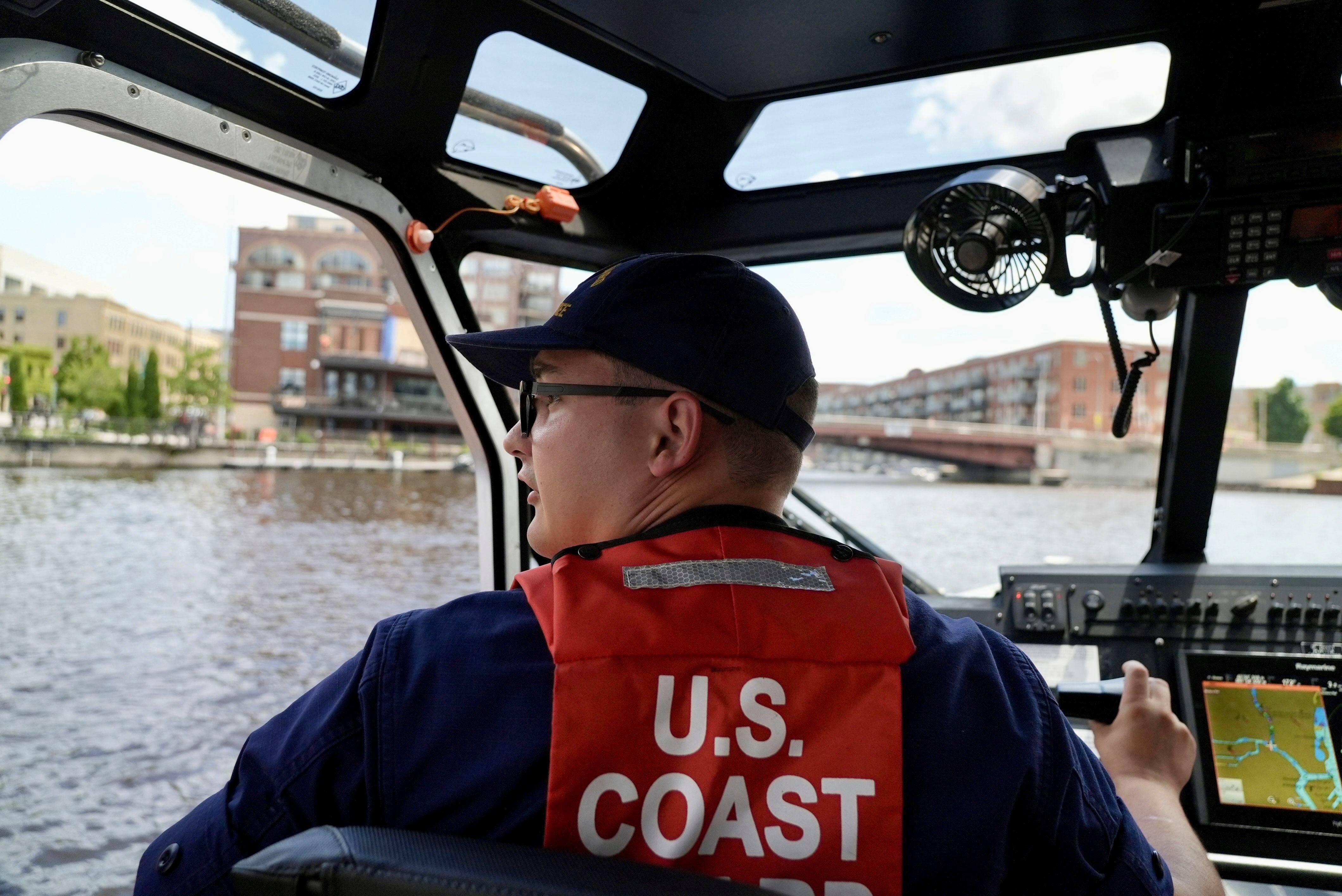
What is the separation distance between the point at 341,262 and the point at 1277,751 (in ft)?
53.1

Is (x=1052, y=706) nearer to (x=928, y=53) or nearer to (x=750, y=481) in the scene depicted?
(x=750, y=481)

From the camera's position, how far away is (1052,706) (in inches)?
30.4

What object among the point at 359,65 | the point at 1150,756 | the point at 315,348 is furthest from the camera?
the point at 315,348

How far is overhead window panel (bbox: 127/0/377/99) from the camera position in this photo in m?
1.50

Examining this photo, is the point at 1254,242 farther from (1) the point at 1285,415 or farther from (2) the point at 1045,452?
(2) the point at 1045,452

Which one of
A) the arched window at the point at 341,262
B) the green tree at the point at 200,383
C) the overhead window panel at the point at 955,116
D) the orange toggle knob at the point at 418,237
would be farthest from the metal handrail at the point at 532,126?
the green tree at the point at 200,383

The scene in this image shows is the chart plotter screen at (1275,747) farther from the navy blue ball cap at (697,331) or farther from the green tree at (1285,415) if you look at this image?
the navy blue ball cap at (697,331)

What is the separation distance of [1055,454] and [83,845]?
5.22 metres

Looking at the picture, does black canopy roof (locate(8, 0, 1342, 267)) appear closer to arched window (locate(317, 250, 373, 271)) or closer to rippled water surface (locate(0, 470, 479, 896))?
rippled water surface (locate(0, 470, 479, 896))

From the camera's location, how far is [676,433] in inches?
34.0

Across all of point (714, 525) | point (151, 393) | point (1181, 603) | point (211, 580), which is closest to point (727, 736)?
point (714, 525)

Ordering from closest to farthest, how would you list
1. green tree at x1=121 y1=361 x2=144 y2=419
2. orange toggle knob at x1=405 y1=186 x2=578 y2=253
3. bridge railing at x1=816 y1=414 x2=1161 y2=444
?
orange toggle knob at x1=405 y1=186 x2=578 y2=253 → bridge railing at x1=816 y1=414 x2=1161 y2=444 → green tree at x1=121 y1=361 x2=144 y2=419

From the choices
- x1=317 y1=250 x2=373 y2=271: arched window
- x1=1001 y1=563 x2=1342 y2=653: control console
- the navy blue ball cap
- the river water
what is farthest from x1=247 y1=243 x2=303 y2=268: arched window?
the navy blue ball cap

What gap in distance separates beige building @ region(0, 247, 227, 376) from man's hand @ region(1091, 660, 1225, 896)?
8661 mm
